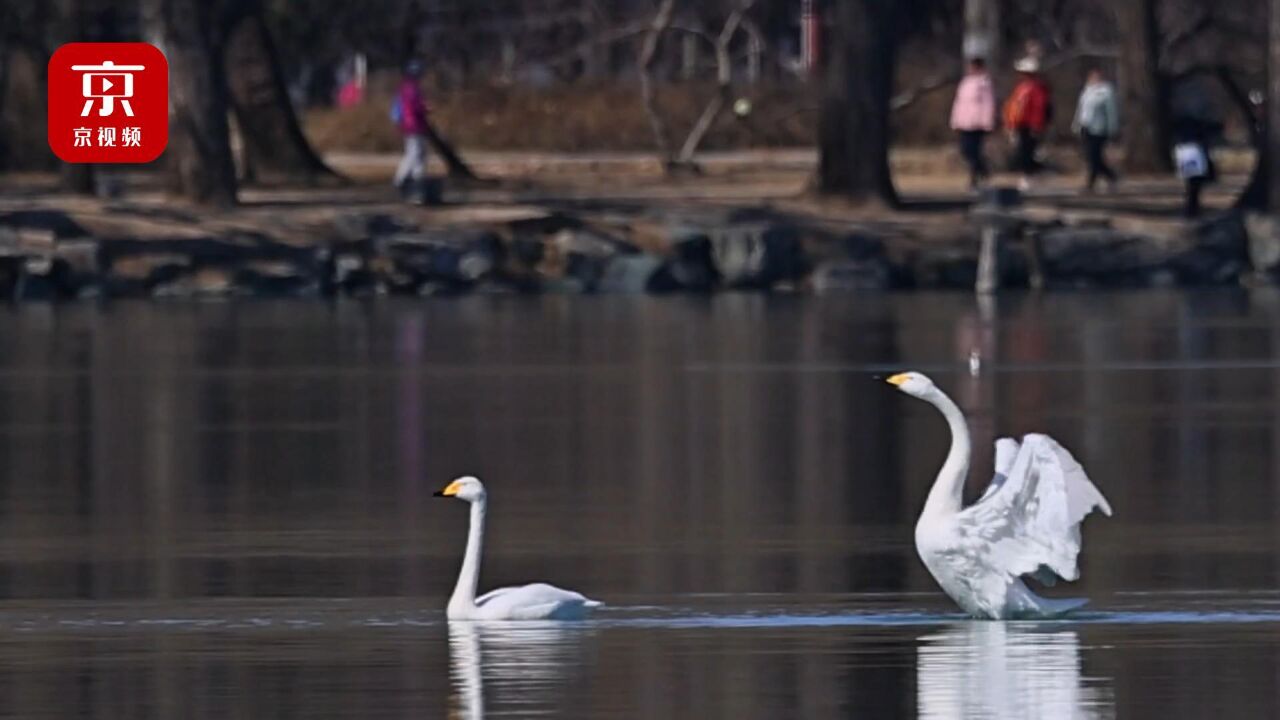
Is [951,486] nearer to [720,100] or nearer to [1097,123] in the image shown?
[1097,123]

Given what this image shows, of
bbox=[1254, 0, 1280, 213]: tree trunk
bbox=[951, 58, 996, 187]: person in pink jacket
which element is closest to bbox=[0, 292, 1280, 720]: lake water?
bbox=[1254, 0, 1280, 213]: tree trunk

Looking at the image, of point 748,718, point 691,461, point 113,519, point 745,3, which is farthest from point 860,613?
point 745,3

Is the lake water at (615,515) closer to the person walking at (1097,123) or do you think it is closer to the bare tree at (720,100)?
the person walking at (1097,123)

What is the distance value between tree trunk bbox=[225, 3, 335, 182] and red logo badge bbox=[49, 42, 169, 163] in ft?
7.82

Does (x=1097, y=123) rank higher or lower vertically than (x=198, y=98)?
lower

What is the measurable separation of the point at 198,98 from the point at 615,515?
2338cm

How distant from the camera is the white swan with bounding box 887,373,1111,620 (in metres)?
14.3

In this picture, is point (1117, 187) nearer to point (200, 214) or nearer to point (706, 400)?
point (200, 214)

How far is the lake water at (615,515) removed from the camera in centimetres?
1304

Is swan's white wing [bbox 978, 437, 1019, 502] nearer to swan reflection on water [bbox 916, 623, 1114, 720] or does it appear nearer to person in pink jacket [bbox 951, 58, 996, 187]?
swan reflection on water [bbox 916, 623, 1114, 720]

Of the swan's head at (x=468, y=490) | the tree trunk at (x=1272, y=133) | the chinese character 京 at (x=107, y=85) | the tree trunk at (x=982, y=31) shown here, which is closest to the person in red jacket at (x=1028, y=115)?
the tree trunk at (x=982, y=31)

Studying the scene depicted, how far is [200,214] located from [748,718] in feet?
95.6

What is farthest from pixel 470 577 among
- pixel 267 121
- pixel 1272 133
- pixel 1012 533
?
pixel 267 121

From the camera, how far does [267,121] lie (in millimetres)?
49125
